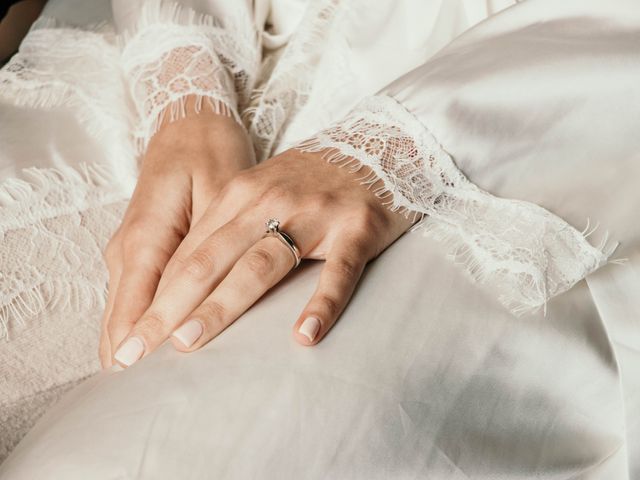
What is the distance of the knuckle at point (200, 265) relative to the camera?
0.62m

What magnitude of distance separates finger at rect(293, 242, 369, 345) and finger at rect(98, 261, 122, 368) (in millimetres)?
219

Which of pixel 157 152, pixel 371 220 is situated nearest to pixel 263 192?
pixel 371 220

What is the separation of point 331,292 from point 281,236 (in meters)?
0.08

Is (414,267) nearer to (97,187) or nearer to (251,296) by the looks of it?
(251,296)


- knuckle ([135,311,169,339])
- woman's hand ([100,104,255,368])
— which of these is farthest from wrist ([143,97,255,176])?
knuckle ([135,311,169,339])

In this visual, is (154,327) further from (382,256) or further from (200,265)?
(382,256)

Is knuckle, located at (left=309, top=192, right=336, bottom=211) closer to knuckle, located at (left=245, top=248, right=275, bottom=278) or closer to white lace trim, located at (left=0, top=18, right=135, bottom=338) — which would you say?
knuckle, located at (left=245, top=248, right=275, bottom=278)

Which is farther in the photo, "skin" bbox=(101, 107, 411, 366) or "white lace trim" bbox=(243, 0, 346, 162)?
"white lace trim" bbox=(243, 0, 346, 162)

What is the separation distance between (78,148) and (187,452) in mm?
473

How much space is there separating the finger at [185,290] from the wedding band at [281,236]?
2cm

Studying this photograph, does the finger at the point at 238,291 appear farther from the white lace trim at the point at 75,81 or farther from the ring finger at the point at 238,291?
the white lace trim at the point at 75,81

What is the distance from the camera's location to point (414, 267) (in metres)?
0.62

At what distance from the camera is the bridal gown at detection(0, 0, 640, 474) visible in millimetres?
529

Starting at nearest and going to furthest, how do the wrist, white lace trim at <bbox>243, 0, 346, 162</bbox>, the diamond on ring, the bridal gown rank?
the bridal gown
the diamond on ring
the wrist
white lace trim at <bbox>243, 0, 346, 162</bbox>
